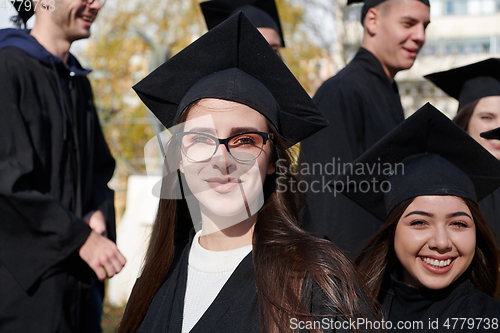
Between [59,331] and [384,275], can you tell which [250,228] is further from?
[59,331]

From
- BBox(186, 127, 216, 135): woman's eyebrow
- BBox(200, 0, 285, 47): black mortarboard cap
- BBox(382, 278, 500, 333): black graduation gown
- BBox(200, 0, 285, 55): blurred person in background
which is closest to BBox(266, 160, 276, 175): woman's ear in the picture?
BBox(186, 127, 216, 135): woman's eyebrow

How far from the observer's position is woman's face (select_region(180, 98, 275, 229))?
1.82 m

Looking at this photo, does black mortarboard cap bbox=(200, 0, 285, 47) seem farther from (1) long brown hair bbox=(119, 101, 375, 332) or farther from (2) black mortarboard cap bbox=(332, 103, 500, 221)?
(1) long brown hair bbox=(119, 101, 375, 332)

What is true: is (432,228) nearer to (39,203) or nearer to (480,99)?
(480,99)

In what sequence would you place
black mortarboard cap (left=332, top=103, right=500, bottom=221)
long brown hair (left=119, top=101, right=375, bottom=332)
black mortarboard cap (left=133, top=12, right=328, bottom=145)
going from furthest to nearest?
black mortarboard cap (left=332, top=103, right=500, bottom=221)
black mortarboard cap (left=133, top=12, right=328, bottom=145)
long brown hair (left=119, top=101, right=375, bottom=332)

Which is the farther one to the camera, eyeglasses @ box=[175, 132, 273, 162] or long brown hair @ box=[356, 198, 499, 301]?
long brown hair @ box=[356, 198, 499, 301]

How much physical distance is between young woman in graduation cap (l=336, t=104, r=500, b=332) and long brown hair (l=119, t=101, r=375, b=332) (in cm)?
55

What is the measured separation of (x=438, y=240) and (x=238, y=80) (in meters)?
1.09

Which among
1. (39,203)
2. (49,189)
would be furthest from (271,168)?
(49,189)

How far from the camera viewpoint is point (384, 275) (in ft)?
7.76

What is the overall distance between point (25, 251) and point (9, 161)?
47 cm

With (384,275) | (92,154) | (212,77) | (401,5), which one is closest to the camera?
(212,77)

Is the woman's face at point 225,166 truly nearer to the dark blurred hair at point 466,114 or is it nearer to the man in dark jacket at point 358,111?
the man in dark jacket at point 358,111

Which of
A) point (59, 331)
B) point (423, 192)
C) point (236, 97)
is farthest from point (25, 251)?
point (423, 192)
